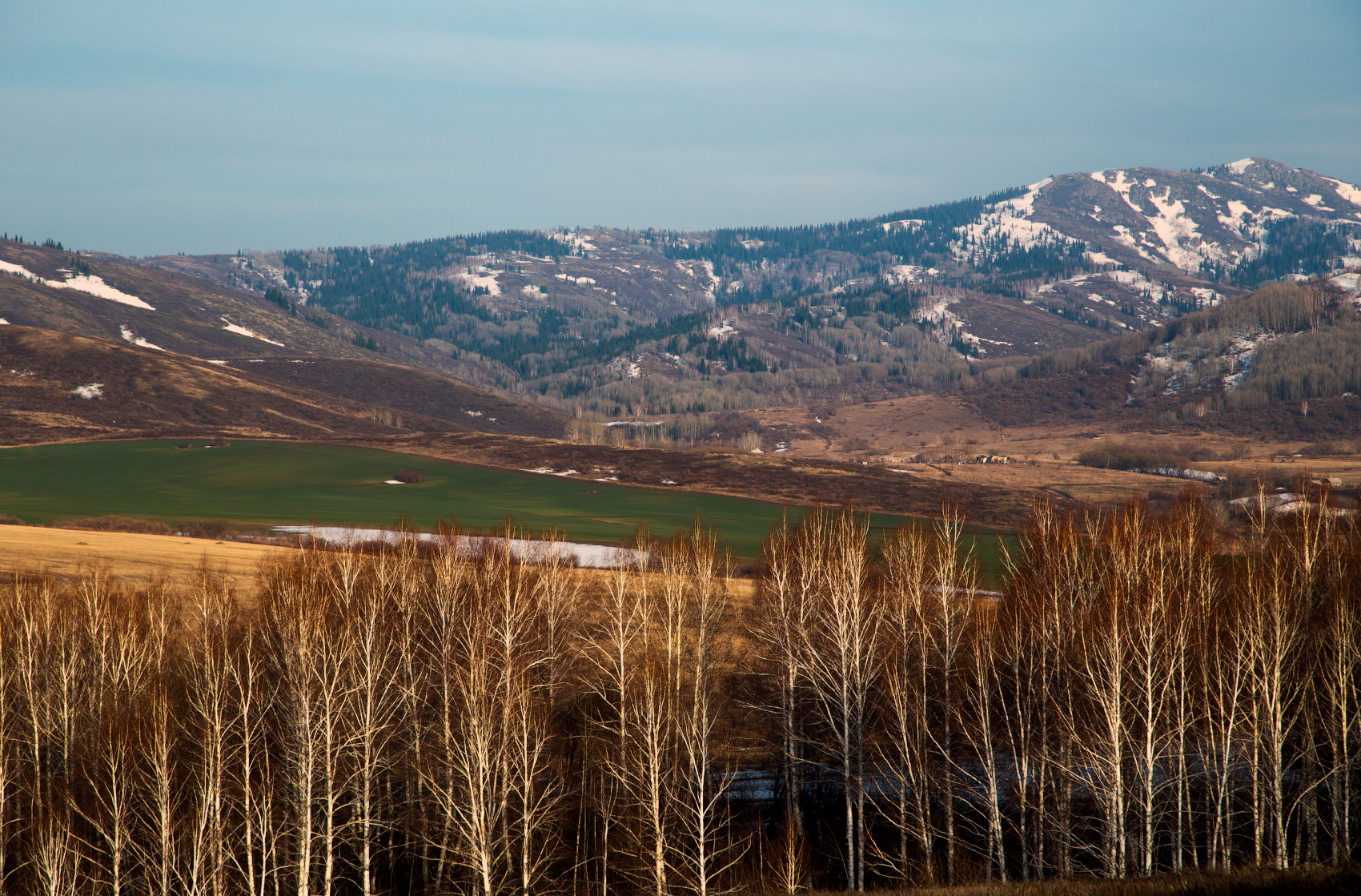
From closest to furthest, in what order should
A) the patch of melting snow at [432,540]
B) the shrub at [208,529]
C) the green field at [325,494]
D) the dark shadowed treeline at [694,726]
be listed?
the dark shadowed treeline at [694,726] < the patch of melting snow at [432,540] < the shrub at [208,529] < the green field at [325,494]

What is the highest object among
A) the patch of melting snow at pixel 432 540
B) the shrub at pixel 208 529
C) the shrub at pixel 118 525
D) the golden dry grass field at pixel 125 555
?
the golden dry grass field at pixel 125 555

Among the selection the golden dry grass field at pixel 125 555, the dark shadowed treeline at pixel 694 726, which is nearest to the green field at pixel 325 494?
the golden dry grass field at pixel 125 555

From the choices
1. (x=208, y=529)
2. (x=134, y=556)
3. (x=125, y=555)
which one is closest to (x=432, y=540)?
(x=134, y=556)

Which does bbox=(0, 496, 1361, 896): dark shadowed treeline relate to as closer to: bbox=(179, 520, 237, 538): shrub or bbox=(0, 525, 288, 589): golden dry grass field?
bbox=(0, 525, 288, 589): golden dry grass field

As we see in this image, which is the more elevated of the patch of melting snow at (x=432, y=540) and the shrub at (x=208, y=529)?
the shrub at (x=208, y=529)

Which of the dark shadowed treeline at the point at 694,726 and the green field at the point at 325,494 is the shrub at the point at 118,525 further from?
the dark shadowed treeline at the point at 694,726

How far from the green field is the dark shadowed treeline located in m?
52.0

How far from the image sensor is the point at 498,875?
141 feet

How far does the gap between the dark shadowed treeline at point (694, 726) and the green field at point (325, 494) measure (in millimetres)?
51984

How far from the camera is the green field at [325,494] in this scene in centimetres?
12669

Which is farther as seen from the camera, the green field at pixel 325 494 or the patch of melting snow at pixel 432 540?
the green field at pixel 325 494


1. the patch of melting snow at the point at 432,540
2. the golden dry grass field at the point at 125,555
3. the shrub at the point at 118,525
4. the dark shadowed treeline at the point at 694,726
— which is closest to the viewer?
the dark shadowed treeline at the point at 694,726

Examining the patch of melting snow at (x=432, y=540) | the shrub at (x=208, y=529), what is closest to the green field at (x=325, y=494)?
the shrub at (x=208, y=529)

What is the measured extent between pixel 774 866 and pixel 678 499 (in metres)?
107
